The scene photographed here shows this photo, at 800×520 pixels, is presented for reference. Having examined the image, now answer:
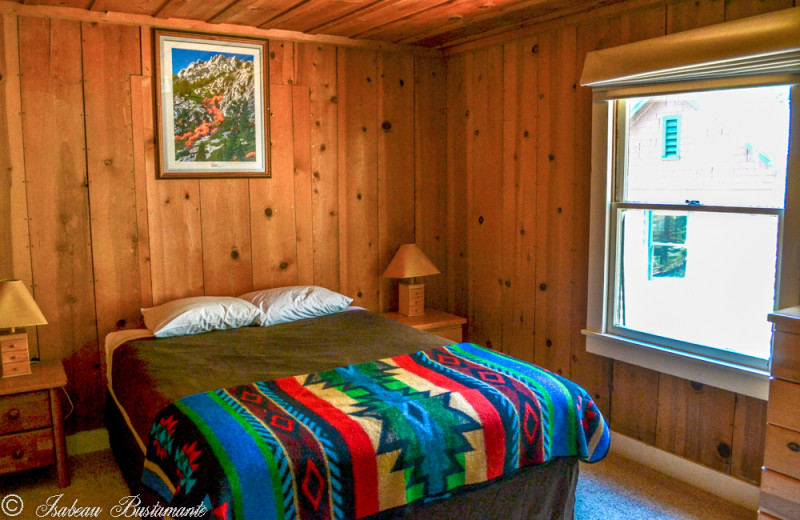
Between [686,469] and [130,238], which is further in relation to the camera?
[130,238]

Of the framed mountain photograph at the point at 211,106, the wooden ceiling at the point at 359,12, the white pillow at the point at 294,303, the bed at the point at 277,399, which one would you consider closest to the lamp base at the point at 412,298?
the white pillow at the point at 294,303

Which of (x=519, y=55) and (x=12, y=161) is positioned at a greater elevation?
(x=519, y=55)

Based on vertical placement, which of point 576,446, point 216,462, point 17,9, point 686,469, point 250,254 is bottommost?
point 686,469

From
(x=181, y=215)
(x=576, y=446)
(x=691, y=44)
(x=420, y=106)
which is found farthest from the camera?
(x=420, y=106)

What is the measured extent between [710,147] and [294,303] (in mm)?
2152

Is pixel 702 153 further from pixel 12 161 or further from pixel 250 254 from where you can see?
pixel 12 161

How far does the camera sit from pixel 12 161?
10.0 feet

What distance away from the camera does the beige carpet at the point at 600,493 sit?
267cm

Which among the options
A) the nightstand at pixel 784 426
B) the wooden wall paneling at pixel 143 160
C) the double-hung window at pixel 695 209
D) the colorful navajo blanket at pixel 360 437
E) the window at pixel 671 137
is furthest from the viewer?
the wooden wall paneling at pixel 143 160

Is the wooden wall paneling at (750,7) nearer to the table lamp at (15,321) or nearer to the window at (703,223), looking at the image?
the window at (703,223)

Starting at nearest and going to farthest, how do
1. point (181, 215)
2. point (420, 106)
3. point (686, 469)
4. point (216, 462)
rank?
point (216, 462), point (686, 469), point (181, 215), point (420, 106)

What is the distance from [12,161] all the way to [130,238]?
64cm

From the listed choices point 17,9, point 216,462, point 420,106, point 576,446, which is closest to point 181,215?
point 17,9

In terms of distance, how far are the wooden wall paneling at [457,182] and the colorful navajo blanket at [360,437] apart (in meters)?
1.75
